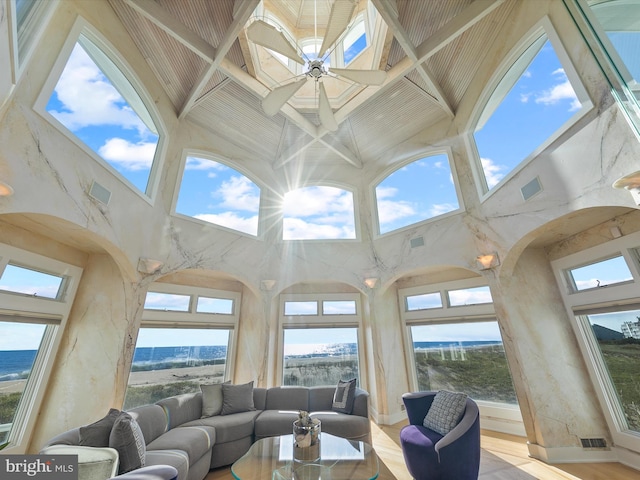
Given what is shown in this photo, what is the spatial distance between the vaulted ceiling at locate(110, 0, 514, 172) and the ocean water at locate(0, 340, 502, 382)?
4334 millimetres

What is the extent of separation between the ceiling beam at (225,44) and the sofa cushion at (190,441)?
504cm

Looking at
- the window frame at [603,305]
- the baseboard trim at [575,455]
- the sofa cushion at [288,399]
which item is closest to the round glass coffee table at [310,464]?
the sofa cushion at [288,399]

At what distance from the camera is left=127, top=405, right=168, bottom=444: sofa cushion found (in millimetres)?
2830

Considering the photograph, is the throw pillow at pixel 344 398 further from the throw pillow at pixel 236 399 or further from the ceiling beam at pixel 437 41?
the ceiling beam at pixel 437 41

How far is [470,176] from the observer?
14.8 ft

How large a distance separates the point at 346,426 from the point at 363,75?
4.70 m

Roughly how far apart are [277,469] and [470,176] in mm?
4880

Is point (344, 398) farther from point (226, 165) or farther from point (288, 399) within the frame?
point (226, 165)

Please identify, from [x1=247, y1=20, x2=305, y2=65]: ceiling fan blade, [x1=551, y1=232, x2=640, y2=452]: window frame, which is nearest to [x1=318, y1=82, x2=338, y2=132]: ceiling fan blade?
[x1=247, y1=20, x2=305, y2=65]: ceiling fan blade

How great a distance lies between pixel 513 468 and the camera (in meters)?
3.14

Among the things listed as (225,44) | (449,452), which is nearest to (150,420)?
(449,452)

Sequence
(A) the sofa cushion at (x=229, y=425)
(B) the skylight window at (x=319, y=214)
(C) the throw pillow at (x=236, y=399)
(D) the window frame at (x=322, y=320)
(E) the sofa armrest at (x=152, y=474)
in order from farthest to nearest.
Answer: (B) the skylight window at (x=319, y=214), (D) the window frame at (x=322, y=320), (C) the throw pillow at (x=236, y=399), (A) the sofa cushion at (x=229, y=425), (E) the sofa armrest at (x=152, y=474)

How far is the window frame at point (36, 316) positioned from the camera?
306 centimetres

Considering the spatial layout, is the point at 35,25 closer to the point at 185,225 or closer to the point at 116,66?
the point at 116,66
